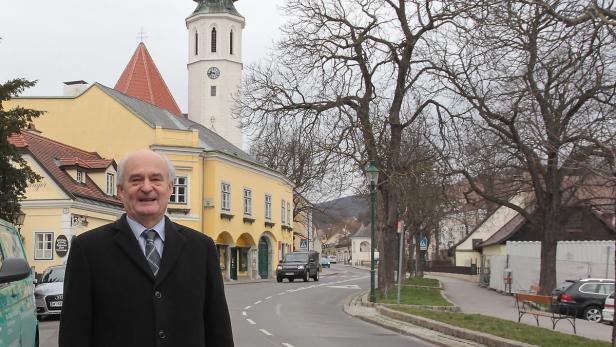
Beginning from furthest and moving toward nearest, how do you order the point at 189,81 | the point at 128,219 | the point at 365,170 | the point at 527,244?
the point at 189,81 < the point at 527,244 < the point at 365,170 < the point at 128,219

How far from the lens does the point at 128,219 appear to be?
3812 millimetres

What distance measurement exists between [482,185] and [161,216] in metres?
30.3

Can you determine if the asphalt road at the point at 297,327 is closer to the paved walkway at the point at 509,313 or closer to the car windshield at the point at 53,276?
the car windshield at the point at 53,276

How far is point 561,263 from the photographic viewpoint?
35938 mm

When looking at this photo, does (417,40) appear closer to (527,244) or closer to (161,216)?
(527,244)

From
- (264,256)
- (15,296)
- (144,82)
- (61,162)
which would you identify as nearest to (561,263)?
(61,162)

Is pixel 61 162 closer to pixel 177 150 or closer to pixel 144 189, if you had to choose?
pixel 177 150

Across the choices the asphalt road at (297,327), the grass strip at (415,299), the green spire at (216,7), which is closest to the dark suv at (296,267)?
the grass strip at (415,299)

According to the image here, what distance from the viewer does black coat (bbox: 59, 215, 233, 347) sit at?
11.8 ft

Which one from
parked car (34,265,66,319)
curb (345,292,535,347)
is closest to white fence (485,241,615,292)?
curb (345,292,535,347)

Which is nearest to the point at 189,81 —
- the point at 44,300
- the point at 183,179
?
the point at 183,179

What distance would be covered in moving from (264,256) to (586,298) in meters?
35.3

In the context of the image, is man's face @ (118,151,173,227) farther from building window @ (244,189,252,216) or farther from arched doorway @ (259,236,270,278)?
arched doorway @ (259,236,270,278)

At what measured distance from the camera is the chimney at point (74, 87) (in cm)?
5559
